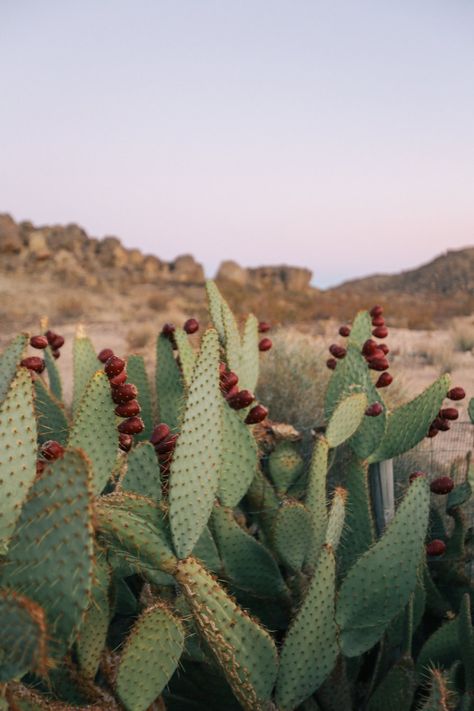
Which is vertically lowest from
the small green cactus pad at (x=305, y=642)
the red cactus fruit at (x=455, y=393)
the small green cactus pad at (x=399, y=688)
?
the small green cactus pad at (x=399, y=688)

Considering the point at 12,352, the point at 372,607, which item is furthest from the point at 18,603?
the point at 372,607

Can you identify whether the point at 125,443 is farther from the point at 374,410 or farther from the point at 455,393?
the point at 455,393

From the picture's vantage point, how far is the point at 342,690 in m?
2.47

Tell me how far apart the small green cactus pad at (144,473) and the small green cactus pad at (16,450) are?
59 cm

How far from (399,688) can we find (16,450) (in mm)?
1626

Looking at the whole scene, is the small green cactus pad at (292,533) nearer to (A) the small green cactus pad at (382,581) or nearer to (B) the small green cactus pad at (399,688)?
(A) the small green cactus pad at (382,581)

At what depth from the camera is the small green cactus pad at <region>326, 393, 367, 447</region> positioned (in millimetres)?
2922

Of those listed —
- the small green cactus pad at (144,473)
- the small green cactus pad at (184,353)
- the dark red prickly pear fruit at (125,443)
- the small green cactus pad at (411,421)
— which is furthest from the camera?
the small green cactus pad at (184,353)

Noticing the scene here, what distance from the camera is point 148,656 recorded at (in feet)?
5.86

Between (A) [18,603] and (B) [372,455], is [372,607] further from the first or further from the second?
(A) [18,603]

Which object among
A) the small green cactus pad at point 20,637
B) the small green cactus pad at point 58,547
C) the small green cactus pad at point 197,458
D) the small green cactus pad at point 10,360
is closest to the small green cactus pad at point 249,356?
the small green cactus pad at point 10,360

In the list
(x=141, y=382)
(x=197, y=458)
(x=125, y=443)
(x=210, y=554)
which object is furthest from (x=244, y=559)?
(x=141, y=382)

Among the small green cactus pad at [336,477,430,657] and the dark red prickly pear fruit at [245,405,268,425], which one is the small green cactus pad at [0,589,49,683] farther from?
the dark red prickly pear fruit at [245,405,268,425]

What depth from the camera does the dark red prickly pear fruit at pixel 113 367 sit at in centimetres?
203
